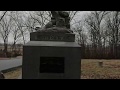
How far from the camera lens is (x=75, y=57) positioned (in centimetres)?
677

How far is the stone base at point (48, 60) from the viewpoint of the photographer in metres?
6.61

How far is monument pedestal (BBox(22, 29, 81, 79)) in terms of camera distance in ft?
21.7

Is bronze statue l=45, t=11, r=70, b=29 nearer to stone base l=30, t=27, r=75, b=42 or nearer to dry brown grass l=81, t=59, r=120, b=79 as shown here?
stone base l=30, t=27, r=75, b=42

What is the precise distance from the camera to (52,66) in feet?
21.5

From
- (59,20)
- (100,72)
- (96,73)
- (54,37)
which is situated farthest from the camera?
(100,72)

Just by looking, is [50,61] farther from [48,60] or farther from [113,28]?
[113,28]

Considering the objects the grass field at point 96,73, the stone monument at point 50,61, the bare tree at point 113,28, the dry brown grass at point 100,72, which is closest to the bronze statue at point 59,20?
the stone monument at point 50,61

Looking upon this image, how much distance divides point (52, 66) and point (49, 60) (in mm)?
202

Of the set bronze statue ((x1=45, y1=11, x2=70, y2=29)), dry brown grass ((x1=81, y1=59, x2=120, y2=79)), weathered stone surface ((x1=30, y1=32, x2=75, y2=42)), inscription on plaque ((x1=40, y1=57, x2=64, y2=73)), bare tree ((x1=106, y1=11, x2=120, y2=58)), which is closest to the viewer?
inscription on plaque ((x1=40, y1=57, x2=64, y2=73))

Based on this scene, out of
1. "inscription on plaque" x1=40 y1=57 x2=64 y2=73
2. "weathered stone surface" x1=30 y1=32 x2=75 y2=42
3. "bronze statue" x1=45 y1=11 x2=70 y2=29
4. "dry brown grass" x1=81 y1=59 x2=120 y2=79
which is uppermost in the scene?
"bronze statue" x1=45 y1=11 x2=70 y2=29

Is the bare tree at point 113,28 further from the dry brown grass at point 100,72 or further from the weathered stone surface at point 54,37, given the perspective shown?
the weathered stone surface at point 54,37

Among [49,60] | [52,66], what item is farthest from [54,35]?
[52,66]

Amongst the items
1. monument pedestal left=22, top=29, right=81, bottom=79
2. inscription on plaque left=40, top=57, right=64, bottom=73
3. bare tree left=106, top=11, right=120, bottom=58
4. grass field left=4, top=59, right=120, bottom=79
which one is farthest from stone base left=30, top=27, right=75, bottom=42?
bare tree left=106, top=11, right=120, bottom=58
